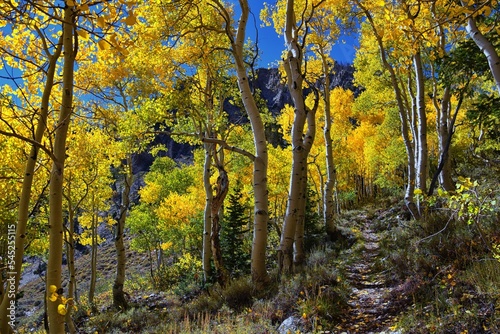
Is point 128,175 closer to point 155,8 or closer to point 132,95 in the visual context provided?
point 132,95

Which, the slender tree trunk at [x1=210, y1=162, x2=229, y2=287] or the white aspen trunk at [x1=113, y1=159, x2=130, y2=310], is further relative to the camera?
the white aspen trunk at [x1=113, y1=159, x2=130, y2=310]

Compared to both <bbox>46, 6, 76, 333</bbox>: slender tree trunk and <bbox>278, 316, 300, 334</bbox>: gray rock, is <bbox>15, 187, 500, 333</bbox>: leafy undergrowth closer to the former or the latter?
<bbox>278, 316, 300, 334</bbox>: gray rock

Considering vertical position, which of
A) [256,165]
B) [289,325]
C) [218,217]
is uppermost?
[256,165]

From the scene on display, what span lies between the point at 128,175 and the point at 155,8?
552 centimetres

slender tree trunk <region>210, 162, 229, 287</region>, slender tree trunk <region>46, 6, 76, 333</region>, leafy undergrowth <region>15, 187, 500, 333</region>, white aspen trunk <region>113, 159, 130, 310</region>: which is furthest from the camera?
white aspen trunk <region>113, 159, 130, 310</region>

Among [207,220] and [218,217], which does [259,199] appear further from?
[207,220]

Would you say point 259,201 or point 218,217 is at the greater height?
point 259,201

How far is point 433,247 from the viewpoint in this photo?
17.0 ft

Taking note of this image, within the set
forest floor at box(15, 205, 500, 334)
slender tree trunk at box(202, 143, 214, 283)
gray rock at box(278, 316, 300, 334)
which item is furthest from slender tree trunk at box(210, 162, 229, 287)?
gray rock at box(278, 316, 300, 334)

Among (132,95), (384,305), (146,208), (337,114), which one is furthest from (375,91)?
(146,208)

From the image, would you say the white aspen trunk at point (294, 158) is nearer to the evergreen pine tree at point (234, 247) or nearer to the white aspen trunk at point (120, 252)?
the evergreen pine tree at point (234, 247)

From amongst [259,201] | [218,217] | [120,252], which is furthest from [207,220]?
Result: [259,201]

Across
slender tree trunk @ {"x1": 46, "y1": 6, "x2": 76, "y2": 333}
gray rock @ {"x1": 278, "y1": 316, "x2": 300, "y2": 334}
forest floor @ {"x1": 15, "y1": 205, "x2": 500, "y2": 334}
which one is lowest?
gray rock @ {"x1": 278, "y1": 316, "x2": 300, "y2": 334}

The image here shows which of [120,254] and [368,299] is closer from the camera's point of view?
[368,299]
